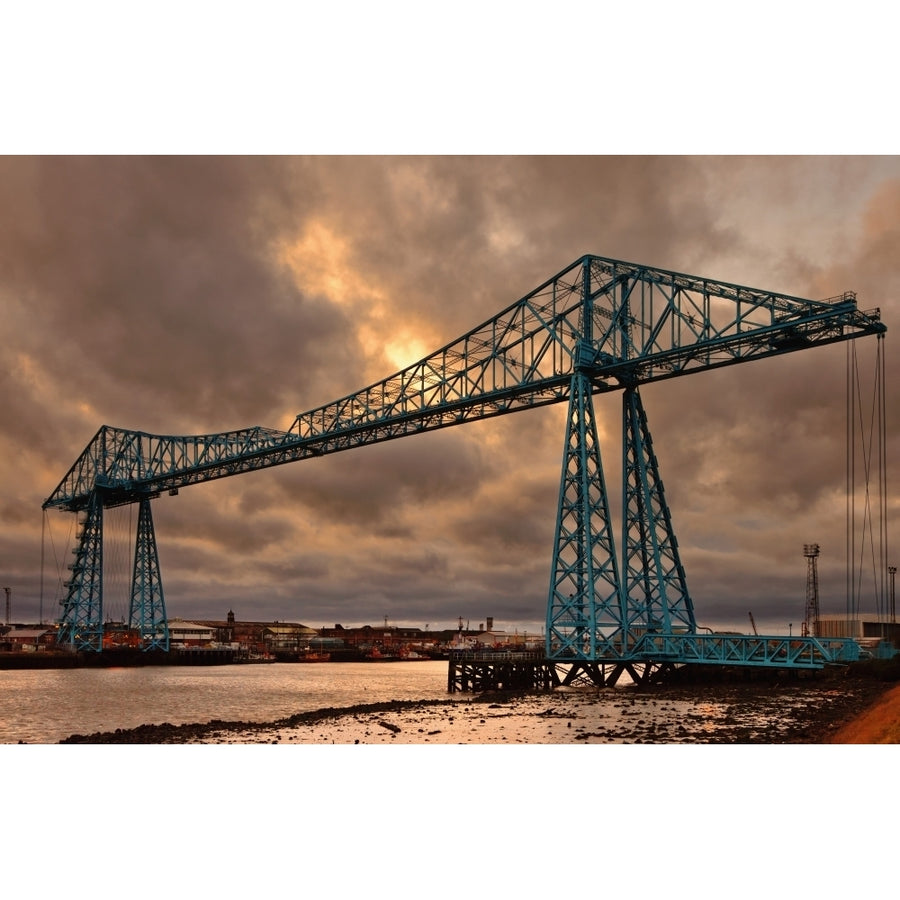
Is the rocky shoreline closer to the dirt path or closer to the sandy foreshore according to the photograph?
the sandy foreshore

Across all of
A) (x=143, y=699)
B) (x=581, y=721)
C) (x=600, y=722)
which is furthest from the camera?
(x=143, y=699)

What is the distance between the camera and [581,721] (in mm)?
26766

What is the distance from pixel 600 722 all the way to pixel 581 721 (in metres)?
0.75

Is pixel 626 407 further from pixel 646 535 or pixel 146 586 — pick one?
pixel 146 586

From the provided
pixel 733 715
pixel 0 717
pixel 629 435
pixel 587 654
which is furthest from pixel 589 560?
pixel 0 717

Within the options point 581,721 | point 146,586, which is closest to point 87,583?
point 146,586

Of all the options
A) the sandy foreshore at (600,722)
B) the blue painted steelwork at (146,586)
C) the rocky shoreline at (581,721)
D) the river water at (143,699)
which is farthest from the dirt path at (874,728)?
the blue painted steelwork at (146,586)

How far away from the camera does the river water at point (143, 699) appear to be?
31047 millimetres

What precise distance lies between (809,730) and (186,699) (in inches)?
1145

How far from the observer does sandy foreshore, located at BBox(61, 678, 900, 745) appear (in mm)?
22281

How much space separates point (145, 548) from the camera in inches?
2933

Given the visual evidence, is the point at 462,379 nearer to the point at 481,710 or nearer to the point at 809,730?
the point at 481,710

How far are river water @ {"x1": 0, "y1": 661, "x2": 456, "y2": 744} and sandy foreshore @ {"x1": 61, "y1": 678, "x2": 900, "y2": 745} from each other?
13.1 ft

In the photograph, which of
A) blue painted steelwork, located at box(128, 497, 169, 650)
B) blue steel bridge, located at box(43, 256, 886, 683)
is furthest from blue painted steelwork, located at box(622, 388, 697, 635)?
blue painted steelwork, located at box(128, 497, 169, 650)
